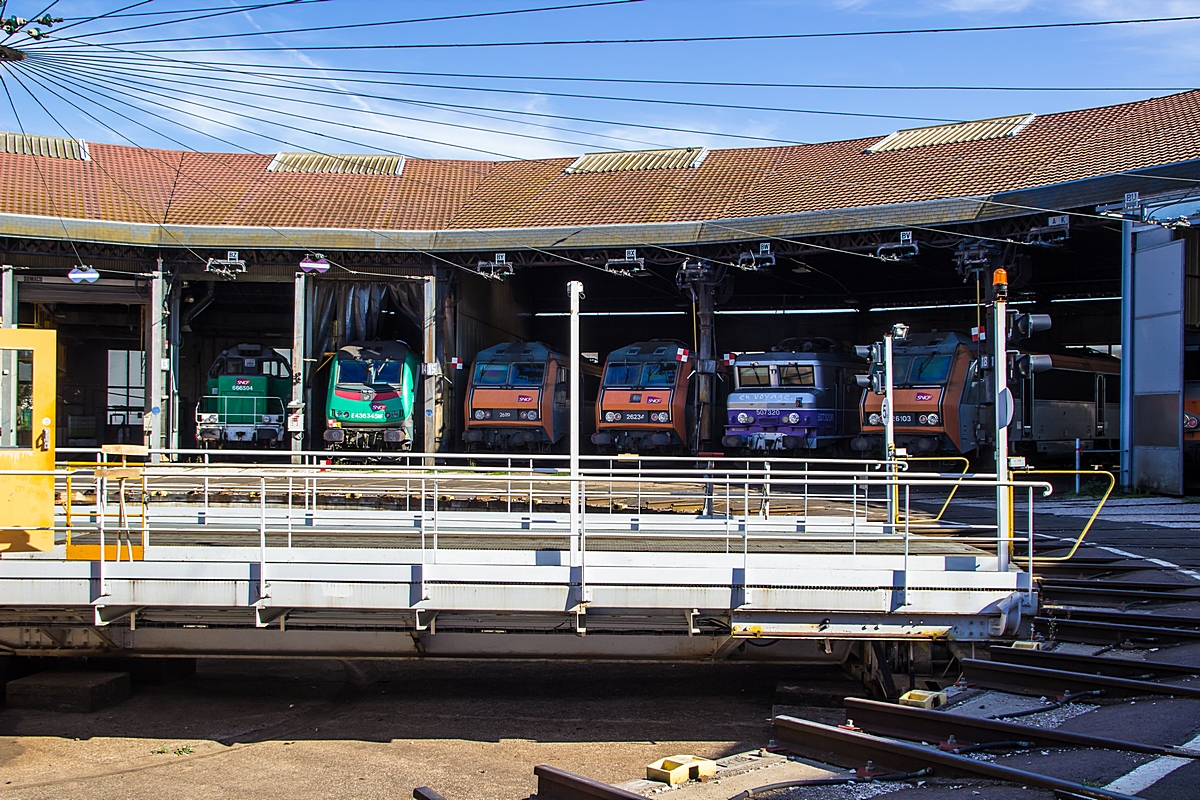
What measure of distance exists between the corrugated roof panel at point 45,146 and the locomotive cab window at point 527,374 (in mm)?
16689

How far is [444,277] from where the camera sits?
1120 inches

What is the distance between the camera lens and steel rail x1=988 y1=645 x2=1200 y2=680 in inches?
340

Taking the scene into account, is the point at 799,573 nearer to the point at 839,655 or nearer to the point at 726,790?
the point at 839,655

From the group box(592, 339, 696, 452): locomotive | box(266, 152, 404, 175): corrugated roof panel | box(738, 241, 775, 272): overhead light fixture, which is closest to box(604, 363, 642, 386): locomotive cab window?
box(592, 339, 696, 452): locomotive

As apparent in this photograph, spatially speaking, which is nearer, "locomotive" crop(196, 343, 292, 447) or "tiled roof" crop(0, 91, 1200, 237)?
"tiled roof" crop(0, 91, 1200, 237)

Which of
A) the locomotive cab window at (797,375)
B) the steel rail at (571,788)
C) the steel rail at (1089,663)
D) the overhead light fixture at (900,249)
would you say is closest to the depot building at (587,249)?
the overhead light fixture at (900,249)

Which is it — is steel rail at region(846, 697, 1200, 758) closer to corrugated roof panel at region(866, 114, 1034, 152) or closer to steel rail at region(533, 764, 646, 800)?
steel rail at region(533, 764, 646, 800)

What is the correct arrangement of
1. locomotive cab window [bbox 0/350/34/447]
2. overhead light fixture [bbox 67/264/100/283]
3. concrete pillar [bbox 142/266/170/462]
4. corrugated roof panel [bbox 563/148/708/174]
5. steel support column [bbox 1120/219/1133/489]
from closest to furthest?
locomotive cab window [bbox 0/350/34/447] → steel support column [bbox 1120/219/1133/489] → overhead light fixture [bbox 67/264/100/283] → concrete pillar [bbox 142/266/170/462] → corrugated roof panel [bbox 563/148/708/174]

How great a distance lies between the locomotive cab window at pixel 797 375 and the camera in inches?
1025

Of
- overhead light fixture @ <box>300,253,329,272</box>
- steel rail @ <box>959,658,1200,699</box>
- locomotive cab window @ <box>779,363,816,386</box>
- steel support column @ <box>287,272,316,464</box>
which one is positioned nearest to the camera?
steel rail @ <box>959,658,1200,699</box>

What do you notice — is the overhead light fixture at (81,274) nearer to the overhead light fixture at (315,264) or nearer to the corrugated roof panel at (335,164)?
the overhead light fixture at (315,264)

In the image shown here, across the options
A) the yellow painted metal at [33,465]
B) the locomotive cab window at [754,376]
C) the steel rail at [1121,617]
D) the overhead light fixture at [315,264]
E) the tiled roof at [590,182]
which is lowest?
the steel rail at [1121,617]

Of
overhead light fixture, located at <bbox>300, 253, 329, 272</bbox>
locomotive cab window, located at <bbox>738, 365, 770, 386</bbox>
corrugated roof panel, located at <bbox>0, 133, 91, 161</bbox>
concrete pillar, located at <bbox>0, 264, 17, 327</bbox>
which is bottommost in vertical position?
locomotive cab window, located at <bbox>738, 365, 770, 386</bbox>

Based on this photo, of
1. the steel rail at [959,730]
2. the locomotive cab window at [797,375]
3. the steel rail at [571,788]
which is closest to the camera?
the steel rail at [571,788]
